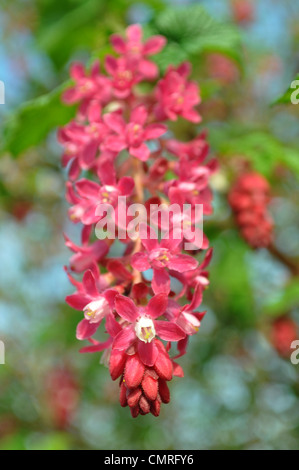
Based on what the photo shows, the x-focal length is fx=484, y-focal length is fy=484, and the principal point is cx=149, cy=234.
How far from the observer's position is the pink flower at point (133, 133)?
1.18m

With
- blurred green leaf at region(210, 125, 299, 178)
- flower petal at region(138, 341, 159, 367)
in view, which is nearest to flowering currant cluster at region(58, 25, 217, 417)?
flower petal at region(138, 341, 159, 367)

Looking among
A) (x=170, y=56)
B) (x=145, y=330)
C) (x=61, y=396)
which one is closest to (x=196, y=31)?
(x=170, y=56)

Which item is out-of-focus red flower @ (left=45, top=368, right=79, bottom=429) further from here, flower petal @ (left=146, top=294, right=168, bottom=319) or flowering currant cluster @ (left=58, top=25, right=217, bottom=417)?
flower petal @ (left=146, top=294, right=168, bottom=319)

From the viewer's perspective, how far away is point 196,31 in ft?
5.42

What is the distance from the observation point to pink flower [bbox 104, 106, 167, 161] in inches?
46.3

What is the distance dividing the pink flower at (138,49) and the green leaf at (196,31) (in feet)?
0.56

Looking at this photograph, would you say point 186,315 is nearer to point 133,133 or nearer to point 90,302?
point 90,302

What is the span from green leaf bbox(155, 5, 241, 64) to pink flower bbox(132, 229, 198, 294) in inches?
34.2

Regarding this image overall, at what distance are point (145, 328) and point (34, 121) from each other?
40.0 inches

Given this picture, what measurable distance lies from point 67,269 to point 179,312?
0.28 metres

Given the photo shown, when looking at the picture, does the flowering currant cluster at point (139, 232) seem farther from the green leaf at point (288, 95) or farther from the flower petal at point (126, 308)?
the green leaf at point (288, 95)

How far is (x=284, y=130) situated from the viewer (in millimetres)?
3545

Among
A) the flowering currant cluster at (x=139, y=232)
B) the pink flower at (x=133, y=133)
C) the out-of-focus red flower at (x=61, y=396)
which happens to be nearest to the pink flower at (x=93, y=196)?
the flowering currant cluster at (x=139, y=232)

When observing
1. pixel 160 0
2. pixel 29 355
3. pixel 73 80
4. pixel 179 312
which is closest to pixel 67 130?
pixel 73 80
